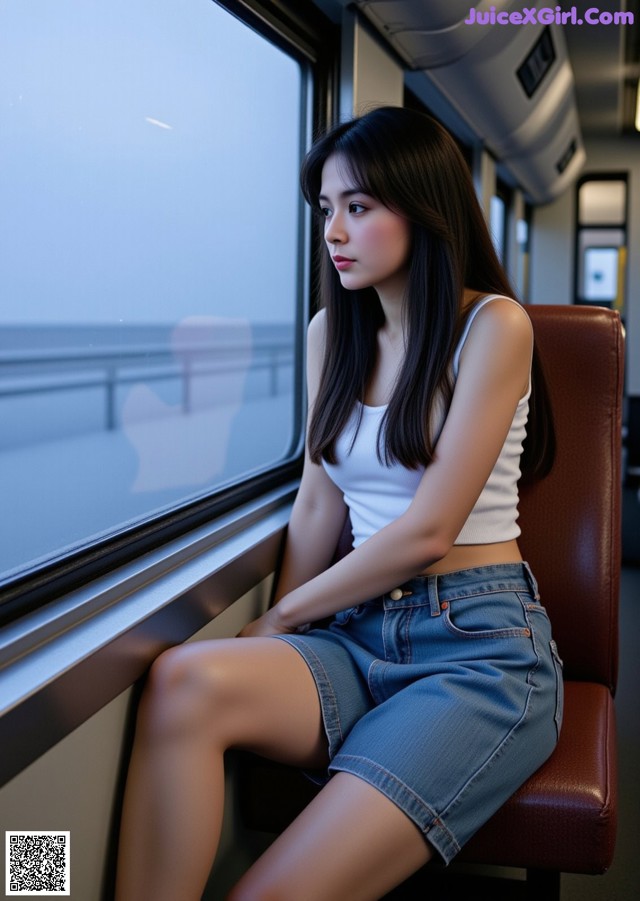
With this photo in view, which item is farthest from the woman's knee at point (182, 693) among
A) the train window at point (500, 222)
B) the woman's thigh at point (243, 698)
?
the train window at point (500, 222)

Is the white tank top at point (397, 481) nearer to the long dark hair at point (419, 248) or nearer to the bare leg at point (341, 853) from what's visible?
the long dark hair at point (419, 248)

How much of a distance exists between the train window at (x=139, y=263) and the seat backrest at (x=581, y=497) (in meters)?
0.74

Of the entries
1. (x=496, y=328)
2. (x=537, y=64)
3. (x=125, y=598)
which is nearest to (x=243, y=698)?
(x=125, y=598)

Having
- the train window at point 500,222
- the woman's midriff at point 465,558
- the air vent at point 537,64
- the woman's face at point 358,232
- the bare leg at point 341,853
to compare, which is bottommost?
the bare leg at point 341,853

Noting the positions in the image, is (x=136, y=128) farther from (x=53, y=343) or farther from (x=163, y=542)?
(x=163, y=542)

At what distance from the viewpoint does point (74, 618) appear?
1.29 meters

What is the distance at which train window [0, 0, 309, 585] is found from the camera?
138cm

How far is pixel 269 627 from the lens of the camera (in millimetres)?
1681

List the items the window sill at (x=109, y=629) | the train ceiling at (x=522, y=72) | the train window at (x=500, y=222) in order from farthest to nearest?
the train window at (x=500, y=222)
the train ceiling at (x=522, y=72)
the window sill at (x=109, y=629)

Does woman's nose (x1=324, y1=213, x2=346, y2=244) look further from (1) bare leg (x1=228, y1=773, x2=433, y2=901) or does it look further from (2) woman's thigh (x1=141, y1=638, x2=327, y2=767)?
(1) bare leg (x1=228, y1=773, x2=433, y2=901)

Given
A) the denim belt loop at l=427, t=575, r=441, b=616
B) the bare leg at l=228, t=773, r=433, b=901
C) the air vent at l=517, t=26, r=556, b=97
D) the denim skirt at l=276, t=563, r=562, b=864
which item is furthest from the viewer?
the air vent at l=517, t=26, r=556, b=97

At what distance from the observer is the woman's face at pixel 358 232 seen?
1565 millimetres

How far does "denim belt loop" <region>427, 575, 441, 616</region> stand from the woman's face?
1.73ft

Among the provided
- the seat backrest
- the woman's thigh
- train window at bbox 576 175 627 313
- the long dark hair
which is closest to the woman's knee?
the woman's thigh
